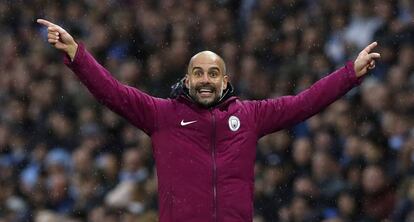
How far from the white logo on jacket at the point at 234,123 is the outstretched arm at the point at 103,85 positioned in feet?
1.33

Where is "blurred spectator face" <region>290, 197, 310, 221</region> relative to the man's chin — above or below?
below

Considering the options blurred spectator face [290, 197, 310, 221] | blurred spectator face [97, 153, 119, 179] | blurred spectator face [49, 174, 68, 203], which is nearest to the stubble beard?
blurred spectator face [290, 197, 310, 221]

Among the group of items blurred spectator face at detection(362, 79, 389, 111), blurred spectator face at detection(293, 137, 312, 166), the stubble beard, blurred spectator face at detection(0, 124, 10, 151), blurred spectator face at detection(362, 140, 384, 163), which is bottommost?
the stubble beard

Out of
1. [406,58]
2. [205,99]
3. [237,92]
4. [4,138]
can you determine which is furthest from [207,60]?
[4,138]

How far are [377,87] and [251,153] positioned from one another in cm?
344

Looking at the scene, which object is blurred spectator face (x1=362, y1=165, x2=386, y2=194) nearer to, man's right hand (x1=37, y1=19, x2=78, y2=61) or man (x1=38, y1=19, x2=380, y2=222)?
man (x1=38, y1=19, x2=380, y2=222)

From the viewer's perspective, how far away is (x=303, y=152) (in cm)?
966

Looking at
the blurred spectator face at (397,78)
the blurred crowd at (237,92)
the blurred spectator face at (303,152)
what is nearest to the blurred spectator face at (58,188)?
the blurred crowd at (237,92)

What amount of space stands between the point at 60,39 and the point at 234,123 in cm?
105

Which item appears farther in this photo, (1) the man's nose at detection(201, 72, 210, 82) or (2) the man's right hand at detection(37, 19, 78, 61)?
(1) the man's nose at detection(201, 72, 210, 82)

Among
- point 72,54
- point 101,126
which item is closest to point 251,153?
point 72,54

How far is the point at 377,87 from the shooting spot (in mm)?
9500

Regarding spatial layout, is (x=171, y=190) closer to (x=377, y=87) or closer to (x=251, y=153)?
(x=251, y=153)

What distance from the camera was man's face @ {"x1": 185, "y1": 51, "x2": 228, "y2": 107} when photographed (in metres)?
6.21
